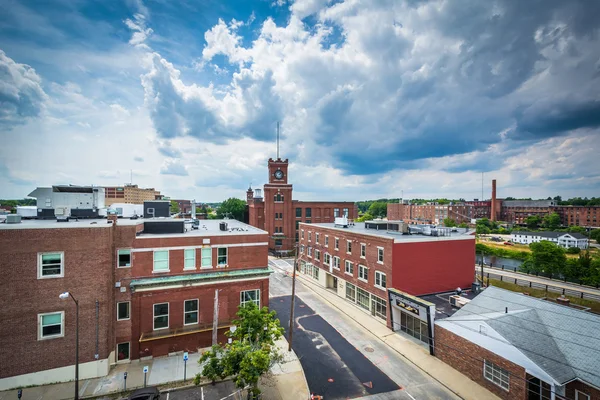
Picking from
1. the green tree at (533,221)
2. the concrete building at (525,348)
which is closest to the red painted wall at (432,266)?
the concrete building at (525,348)

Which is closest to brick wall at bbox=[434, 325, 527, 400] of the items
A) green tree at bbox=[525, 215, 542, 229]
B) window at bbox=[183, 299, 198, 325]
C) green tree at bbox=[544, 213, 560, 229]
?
window at bbox=[183, 299, 198, 325]

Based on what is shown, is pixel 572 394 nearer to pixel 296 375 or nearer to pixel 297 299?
pixel 296 375

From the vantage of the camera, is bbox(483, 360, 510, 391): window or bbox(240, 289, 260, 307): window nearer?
bbox(483, 360, 510, 391): window

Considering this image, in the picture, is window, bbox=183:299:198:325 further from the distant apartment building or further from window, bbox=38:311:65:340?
the distant apartment building

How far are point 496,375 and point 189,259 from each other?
23.4 metres

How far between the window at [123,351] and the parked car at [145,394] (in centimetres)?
559

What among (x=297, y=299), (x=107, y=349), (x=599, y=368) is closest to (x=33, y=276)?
(x=107, y=349)

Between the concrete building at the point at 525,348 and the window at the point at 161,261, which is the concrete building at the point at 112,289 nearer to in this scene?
the window at the point at 161,261

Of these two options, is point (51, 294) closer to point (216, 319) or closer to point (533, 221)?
point (216, 319)

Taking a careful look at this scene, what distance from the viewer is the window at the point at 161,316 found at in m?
21.2

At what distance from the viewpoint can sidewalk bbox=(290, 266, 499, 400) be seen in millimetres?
18047

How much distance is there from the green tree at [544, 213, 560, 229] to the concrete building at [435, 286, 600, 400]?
14602 centimetres

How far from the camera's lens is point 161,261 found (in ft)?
71.1

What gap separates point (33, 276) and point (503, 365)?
101 ft
